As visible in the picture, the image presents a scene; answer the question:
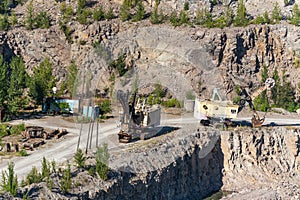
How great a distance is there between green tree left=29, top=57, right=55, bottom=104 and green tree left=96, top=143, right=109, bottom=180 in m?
13.2

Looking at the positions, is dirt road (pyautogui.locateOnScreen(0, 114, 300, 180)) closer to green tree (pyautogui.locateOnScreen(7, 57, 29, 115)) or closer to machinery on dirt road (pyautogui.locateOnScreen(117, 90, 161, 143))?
machinery on dirt road (pyautogui.locateOnScreen(117, 90, 161, 143))

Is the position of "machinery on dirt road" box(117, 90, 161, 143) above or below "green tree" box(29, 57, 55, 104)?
below

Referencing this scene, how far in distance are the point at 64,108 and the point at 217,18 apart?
64.2ft

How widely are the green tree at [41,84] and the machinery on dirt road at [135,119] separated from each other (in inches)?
368

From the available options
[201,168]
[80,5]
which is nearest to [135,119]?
[201,168]

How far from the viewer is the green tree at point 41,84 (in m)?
38.8

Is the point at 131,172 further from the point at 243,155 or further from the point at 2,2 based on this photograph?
the point at 2,2

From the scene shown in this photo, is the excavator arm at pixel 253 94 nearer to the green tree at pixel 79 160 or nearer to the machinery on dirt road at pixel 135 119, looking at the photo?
the machinery on dirt road at pixel 135 119

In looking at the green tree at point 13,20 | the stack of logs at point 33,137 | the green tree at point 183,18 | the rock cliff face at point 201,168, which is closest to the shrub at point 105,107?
the stack of logs at point 33,137

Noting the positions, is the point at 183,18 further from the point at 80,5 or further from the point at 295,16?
the point at 295,16

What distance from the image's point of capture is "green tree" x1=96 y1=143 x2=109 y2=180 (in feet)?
84.8

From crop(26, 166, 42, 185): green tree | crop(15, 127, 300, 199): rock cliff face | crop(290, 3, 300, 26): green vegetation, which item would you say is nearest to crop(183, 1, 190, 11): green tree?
crop(290, 3, 300, 26): green vegetation

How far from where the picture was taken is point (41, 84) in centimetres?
3922

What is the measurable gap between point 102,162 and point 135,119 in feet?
13.1
